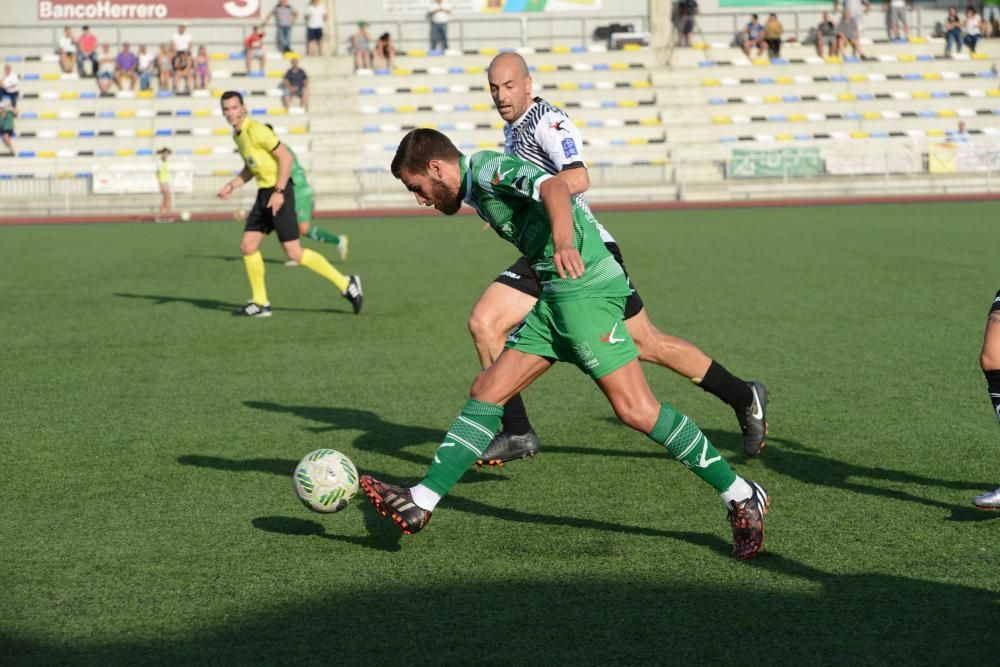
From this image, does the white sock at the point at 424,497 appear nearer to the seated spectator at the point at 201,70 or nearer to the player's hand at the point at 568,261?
the player's hand at the point at 568,261

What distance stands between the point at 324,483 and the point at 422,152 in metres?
1.46

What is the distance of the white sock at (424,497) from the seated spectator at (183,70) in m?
35.1

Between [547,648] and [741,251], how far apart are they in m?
15.4

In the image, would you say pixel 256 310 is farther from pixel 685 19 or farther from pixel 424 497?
pixel 685 19

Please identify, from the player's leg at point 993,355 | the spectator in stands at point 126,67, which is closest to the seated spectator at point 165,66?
the spectator in stands at point 126,67

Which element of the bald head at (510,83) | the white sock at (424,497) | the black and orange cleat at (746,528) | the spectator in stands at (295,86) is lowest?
the black and orange cleat at (746,528)

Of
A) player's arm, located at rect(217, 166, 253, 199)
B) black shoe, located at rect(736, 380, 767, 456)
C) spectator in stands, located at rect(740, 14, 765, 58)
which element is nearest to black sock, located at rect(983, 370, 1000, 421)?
black shoe, located at rect(736, 380, 767, 456)

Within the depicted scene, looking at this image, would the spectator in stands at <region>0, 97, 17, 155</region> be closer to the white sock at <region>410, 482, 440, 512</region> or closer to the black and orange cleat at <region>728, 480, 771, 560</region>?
the white sock at <region>410, 482, 440, 512</region>

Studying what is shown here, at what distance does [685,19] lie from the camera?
40.5 m

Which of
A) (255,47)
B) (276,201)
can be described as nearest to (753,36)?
(255,47)

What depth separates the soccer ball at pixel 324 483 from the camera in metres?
5.19

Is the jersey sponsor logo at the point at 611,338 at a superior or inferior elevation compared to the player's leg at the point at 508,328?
superior

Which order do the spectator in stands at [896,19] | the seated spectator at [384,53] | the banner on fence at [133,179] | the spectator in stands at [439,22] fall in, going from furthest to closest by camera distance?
the spectator in stands at [896,19], the spectator in stands at [439,22], the seated spectator at [384,53], the banner on fence at [133,179]

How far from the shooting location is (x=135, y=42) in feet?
134
